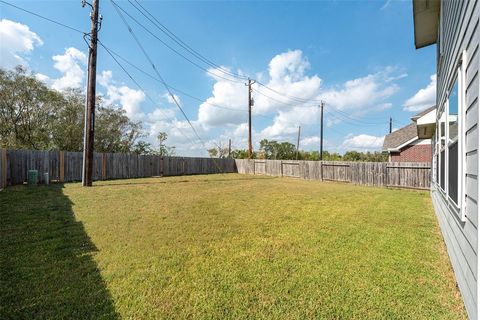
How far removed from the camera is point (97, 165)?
1350 cm

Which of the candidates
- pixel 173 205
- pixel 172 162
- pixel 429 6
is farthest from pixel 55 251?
pixel 172 162

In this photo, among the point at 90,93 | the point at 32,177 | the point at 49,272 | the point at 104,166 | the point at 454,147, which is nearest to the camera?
the point at 49,272

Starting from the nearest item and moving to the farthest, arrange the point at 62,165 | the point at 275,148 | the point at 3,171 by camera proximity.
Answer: the point at 3,171, the point at 62,165, the point at 275,148

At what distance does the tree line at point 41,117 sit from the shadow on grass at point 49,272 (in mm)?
15388

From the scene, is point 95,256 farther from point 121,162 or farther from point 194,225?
point 121,162

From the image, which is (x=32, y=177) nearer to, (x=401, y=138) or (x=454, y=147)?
(x=454, y=147)

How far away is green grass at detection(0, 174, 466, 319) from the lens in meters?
2.08

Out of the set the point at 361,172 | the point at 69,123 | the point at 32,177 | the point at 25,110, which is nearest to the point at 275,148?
the point at 361,172

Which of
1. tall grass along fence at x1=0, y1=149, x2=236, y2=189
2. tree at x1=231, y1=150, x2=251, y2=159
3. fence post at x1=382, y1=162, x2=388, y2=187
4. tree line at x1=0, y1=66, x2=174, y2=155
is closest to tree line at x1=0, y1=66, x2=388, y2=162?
tree line at x1=0, y1=66, x2=174, y2=155

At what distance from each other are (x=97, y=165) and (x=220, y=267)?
43.3 feet

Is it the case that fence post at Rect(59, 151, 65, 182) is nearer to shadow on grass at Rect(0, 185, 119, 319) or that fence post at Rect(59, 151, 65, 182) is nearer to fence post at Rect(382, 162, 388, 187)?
shadow on grass at Rect(0, 185, 119, 319)

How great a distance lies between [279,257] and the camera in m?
3.16

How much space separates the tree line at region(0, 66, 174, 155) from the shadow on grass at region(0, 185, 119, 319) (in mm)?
15388

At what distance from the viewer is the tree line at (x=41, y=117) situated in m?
15.4
